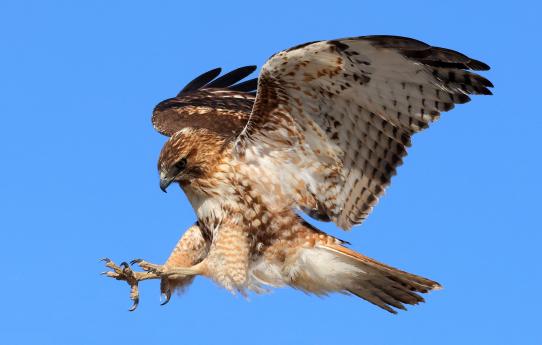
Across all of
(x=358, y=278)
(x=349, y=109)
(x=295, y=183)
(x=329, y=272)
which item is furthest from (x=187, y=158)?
(x=358, y=278)

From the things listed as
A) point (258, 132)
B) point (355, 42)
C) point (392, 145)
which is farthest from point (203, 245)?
point (355, 42)

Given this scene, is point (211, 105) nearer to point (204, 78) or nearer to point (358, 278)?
point (204, 78)

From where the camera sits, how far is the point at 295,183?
31.9ft

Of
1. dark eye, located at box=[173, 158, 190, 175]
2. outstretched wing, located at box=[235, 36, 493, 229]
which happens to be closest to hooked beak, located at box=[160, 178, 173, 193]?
dark eye, located at box=[173, 158, 190, 175]

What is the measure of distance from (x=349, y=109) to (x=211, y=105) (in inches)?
115

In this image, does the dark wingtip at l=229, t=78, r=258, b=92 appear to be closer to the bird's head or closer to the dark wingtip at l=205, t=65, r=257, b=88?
the dark wingtip at l=205, t=65, r=257, b=88

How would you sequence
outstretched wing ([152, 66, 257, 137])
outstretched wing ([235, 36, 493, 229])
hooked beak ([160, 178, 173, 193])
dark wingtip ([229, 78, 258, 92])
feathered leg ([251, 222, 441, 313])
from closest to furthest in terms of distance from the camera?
outstretched wing ([235, 36, 493, 229])
hooked beak ([160, 178, 173, 193])
feathered leg ([251, 222, 441, 313])
outstretched wing ([152, 66, 257, 137])
dark wingtip ([229, 78, 258, 92])

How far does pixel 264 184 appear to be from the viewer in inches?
378

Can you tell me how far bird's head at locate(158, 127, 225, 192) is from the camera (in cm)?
946

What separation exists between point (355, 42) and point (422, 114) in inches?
38.1

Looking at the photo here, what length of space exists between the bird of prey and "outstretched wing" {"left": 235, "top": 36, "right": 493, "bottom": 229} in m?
0.01

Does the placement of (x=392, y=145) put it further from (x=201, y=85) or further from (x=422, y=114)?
(x=201, y=85)

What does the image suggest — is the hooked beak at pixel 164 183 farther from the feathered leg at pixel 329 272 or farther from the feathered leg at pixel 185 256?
the feathered leg at pixel 329 272

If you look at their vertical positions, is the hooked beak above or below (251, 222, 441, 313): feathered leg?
above
